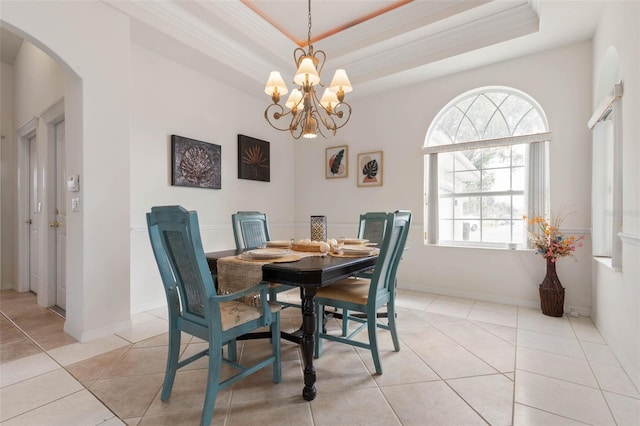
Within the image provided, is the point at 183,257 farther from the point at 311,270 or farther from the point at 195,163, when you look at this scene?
the point at 195,163

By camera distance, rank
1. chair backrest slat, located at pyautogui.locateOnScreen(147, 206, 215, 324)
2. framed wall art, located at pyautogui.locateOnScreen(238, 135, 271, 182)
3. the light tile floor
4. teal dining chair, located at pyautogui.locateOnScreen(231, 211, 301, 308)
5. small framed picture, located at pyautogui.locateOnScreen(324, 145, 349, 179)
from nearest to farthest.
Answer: chair backrest slat, located at pyautogui.locateOnScreen(147, 206, 215, 324), the light tile floor, teal dining chair, located at pyautogui.locateOnScreen(231, 211, 301, 308), framed wall art, located at pyautogui.locateOnScreen(238, 135, 271, 182), small framed picture, located at pyautogui.locateOnScreen(324, 145, 349, 179)

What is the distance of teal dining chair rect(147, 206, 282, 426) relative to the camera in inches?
58.5

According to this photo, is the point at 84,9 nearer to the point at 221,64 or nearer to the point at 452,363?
the point at 221,64

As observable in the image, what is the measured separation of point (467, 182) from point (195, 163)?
3.43 metres

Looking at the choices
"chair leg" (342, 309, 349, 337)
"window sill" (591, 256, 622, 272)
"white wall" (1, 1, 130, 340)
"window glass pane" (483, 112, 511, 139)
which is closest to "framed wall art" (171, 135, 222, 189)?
"white wall" (1, 1, 130, 340)

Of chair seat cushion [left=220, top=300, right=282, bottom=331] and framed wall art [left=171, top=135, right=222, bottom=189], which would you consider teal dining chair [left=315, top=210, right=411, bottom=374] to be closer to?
chair seat cushion [left=220, top=300, right=282, bottom=331]

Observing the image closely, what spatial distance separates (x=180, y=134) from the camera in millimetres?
3613

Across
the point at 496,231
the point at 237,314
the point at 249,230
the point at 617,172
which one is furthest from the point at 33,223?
the point at 617,172

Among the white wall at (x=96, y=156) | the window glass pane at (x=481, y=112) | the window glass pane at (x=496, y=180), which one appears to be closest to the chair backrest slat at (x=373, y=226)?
the window glass pane at (x=496, y=180)

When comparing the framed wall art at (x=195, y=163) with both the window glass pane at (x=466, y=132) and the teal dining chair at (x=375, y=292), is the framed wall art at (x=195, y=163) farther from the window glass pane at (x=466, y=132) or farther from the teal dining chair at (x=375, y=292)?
the window glass pane at (x=466, y=132)

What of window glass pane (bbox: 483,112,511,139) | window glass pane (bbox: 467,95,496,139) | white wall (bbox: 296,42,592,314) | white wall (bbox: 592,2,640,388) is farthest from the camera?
window glass pane (bbox: 467,95,496,139)

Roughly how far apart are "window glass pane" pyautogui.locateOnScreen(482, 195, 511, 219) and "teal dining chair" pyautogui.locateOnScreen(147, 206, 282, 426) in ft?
10.1

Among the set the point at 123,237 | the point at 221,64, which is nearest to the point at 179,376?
the point at 123,237

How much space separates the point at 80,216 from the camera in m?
2.55
